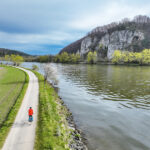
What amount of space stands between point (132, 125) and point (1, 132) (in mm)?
15408

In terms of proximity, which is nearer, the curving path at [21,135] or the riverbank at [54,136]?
the curving path at [21,135]

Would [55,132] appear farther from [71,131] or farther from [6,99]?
[6,99]

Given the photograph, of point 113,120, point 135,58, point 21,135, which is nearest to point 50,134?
point 21,135

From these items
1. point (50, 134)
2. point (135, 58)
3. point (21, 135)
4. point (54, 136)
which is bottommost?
point (54, 136)

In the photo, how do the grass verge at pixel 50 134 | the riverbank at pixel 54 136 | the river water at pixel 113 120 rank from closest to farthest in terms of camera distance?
the grass verge at pixel 50 134
the riverbank at pixel 54 136
the river water at pixel 113 120

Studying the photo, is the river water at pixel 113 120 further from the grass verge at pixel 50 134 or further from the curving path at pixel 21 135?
the curving path at pixel 21 135

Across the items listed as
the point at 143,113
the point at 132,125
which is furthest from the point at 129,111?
the point at 132,125

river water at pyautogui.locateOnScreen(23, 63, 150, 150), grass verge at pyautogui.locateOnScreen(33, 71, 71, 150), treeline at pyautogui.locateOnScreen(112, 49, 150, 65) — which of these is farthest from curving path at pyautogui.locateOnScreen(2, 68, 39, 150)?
treeline at pyautogui.locateOnScreen(112, 49, 150, 65)

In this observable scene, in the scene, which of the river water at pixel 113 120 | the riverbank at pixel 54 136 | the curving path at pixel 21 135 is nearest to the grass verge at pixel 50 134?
the riverbank at pixel 54 136

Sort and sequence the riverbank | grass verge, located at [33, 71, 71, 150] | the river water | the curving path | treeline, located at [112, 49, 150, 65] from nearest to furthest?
the curving path
grass verge, located at [33, 71, 71, 150]
the riverbank
the river water
treeline, located at [112, 49, 150, 65]

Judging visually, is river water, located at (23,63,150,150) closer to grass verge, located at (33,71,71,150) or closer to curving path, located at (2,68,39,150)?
grass verge, located at (33,71,71,150)

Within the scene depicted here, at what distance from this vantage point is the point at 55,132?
13.0 metres

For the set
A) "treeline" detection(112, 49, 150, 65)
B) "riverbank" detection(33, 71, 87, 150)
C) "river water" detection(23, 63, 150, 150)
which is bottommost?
"river water" detection(23, 63, 150, 150)

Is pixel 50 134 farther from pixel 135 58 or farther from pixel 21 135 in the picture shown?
pixel 135 58
